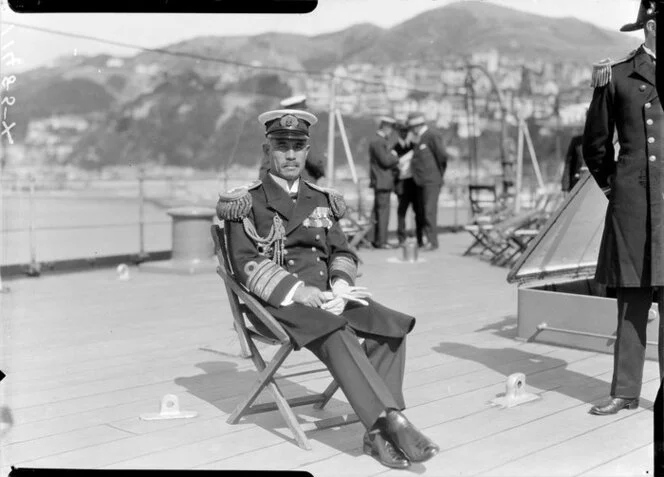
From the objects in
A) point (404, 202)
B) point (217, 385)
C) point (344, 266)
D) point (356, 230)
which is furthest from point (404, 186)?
point (344, 266)

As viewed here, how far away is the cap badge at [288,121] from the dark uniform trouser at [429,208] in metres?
8.73

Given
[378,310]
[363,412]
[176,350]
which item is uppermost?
[378,310]

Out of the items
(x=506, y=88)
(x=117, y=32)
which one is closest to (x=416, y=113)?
(x=117, y=32)

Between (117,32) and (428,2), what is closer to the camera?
(428,2)

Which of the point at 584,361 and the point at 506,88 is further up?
the point at 506,88

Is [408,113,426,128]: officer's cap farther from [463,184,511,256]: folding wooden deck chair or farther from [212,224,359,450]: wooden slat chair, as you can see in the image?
[212,224,359,450]: wooden slat chair

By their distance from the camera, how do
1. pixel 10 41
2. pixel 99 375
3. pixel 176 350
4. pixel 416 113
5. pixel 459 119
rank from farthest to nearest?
pixel 459 119
pixel 416 113
pixel 176 350
pixel 99 375
pixel 10 41

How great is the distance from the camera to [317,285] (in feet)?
13.4

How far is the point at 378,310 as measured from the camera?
391cm

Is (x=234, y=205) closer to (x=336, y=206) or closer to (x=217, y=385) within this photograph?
(x=336, y=206)

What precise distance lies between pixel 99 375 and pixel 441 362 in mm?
2030

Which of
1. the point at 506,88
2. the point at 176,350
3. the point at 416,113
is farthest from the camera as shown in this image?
the point at 506,88

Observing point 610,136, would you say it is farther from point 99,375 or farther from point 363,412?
point 99,375

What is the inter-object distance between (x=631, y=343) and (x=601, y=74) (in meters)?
1.30
